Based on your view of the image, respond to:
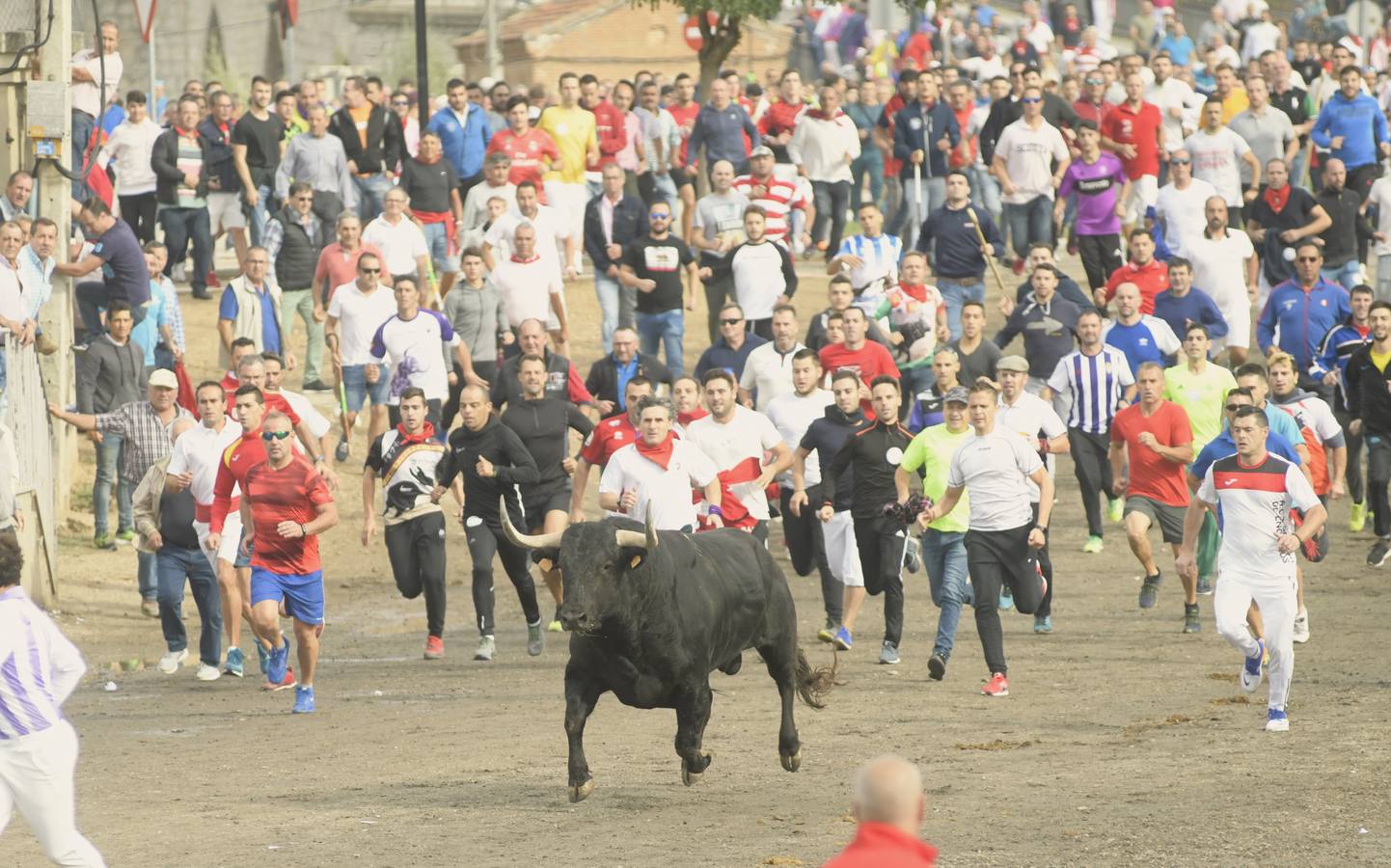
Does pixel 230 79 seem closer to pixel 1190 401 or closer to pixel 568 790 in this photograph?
pixel 1190 401

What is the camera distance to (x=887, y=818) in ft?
17.8

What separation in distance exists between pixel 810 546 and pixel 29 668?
831cm

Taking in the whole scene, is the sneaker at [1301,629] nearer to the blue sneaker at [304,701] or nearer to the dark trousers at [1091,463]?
the dark trousers at [1091,463]

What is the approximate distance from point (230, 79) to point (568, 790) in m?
34.6

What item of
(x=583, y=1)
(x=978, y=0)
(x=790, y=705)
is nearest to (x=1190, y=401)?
(x=790, y=705)

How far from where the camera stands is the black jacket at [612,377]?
1775cm

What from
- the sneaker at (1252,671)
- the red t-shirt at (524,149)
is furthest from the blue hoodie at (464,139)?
the sneaker at (1252,671)

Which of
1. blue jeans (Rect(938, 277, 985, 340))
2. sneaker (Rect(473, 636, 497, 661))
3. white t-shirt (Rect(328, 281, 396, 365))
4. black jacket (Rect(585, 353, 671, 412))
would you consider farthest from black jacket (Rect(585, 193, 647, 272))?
sneaker (Rect(473, 636, 497, 661))

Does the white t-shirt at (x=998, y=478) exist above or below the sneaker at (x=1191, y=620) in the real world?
above

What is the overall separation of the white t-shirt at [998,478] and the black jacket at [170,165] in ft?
39.8

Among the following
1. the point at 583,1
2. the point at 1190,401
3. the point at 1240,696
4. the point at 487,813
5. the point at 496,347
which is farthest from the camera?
the point at 583,1

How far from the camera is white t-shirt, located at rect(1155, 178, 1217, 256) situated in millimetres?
21734

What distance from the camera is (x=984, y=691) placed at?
46.4 ft

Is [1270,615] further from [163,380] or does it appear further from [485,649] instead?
[163,380]
